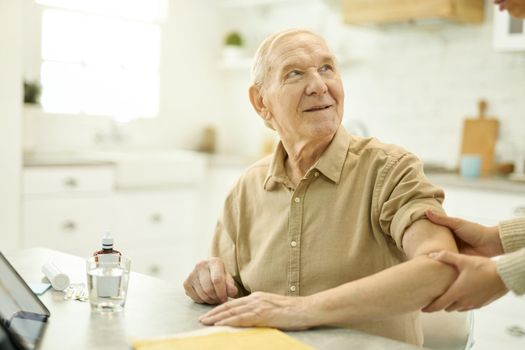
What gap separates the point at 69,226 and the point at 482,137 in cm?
246

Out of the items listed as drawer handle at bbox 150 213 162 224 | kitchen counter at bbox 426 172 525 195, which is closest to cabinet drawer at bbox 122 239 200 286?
drawer handle at bbox 150 213 162 224

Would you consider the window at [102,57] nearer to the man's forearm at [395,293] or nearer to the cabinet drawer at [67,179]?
the cabinet drawer at [67,179]

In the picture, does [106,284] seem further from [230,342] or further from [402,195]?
[402,195]

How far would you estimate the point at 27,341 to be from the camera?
1.20 metres

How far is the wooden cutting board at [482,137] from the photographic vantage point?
3.93 metres

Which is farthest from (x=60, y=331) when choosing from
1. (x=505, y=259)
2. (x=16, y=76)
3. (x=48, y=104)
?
(x=48, y=104)

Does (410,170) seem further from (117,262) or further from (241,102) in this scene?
(241,102)

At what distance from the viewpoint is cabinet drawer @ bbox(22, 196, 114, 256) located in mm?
3844

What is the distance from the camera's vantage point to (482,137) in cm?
400

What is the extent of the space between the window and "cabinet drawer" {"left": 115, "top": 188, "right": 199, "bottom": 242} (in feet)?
2.83

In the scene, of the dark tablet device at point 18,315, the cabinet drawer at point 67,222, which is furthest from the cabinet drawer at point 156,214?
the dark tablet device at point 18,315

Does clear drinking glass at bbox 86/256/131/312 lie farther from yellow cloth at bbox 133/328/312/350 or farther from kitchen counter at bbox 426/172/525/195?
kitchen counter at bbox 426/172/525/195

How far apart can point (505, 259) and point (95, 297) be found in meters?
0.84

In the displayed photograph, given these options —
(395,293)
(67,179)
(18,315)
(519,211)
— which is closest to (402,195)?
(395,293)
